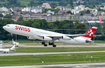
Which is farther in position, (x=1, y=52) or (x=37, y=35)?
(x=37, y=35)

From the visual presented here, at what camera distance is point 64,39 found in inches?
2677

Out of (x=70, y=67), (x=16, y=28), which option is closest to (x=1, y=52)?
(x=16, y=28)

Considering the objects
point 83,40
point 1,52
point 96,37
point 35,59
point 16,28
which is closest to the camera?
point 35,59

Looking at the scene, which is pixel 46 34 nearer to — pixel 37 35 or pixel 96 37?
pixel 37 35

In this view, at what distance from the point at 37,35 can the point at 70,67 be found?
28916 millimetres

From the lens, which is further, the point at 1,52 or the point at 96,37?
the point at 96,37

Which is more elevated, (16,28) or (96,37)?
(16,28)

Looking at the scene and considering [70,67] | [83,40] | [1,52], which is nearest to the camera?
[70,67]

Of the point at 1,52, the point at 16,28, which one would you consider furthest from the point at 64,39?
the point at 1,52

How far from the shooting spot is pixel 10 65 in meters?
41.1

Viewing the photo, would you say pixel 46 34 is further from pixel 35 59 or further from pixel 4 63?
pixel 4 63

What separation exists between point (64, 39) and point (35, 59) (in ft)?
71.0

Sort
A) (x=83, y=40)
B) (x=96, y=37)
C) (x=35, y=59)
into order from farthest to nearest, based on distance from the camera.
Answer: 1. (x=96, y=37)
2. (x=83, y=40)
3. (x=35, y=59)

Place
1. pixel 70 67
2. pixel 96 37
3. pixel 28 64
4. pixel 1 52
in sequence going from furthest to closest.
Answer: pixel 96 37 < pixel 1 52 < pixel 28 64 < pixel 70 67
